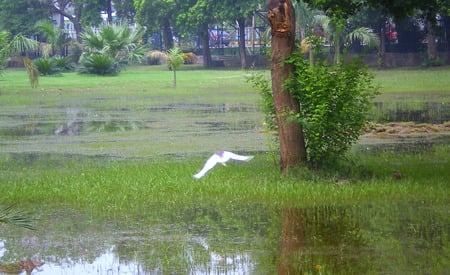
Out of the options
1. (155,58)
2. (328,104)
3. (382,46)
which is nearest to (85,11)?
(155,58)

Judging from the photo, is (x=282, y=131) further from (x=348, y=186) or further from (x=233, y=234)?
(x=233, y=234)

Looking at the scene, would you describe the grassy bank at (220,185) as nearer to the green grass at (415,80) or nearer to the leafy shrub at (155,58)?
the green grass at (415,80)

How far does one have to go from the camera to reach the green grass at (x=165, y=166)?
1302cm

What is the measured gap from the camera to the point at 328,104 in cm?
1438

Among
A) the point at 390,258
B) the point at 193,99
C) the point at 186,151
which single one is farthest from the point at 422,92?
the point at 390,258

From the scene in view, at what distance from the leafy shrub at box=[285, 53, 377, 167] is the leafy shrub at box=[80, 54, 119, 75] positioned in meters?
35.3

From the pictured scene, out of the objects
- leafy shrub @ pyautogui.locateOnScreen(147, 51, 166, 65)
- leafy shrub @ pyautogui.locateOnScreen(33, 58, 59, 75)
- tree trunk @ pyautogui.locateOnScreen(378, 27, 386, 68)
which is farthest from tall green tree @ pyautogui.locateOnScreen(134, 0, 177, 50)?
tree trunk @ pyautogui.locateOnScreen(378, 27, 386, 68)

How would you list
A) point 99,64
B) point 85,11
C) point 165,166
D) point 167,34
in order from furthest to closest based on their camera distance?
point 85,11 → point 167,34 → point 99,64 → point 165,166

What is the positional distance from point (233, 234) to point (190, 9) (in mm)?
49955

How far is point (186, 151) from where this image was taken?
1897cm

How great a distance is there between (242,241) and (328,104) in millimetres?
4610

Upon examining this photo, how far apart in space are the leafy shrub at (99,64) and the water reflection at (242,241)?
37440mm

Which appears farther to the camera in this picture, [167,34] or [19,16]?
[19,16]

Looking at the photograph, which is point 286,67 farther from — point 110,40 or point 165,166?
point 110,40
